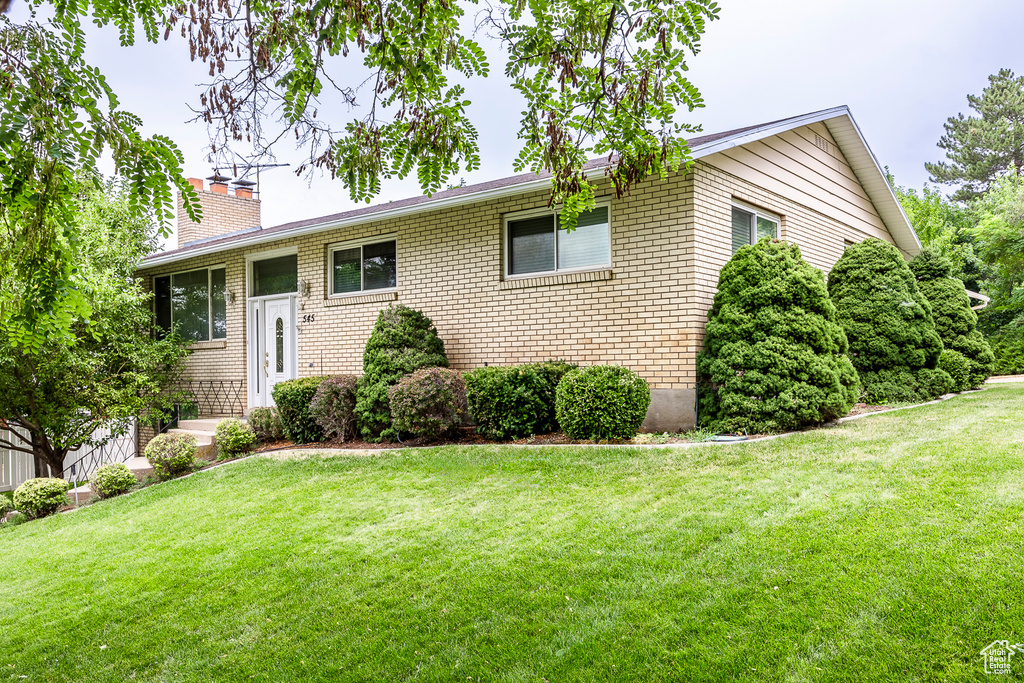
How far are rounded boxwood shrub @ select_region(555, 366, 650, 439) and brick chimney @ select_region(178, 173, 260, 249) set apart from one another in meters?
13.9

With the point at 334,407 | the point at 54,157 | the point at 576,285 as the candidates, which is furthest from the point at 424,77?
the point at 334,407

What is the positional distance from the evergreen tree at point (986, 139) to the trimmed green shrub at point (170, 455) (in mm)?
38077

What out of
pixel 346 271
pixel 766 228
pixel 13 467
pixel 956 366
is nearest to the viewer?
pixel 766 228

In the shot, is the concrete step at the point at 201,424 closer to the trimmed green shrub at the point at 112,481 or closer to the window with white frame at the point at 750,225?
the trimmed green shrub at the point at 112,481

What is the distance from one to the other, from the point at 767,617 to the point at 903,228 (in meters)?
15.0

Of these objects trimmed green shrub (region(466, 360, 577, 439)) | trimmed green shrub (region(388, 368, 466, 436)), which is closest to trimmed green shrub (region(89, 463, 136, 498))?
trimmed green shrub (region(388, 368, 466, 436))

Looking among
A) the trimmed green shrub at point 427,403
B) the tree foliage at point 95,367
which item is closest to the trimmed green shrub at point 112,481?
the tree foliage at point 95,367

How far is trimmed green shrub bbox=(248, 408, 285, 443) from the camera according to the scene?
1075 centimetres

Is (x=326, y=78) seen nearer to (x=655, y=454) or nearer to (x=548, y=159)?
(x=548, y=159)

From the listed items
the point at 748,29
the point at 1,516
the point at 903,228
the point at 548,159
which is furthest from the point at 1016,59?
the point at 1,516

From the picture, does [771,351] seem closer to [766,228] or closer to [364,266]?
[766,228]

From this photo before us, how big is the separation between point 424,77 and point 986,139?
3904cm

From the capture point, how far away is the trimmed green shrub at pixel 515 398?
27.7 ft

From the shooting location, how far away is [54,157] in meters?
3.14
